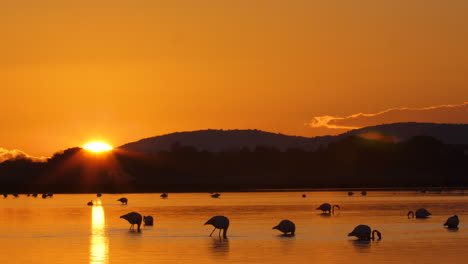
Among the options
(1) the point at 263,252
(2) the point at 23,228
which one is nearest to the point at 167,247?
(1) the point at 263,252

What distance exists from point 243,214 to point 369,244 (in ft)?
92.5

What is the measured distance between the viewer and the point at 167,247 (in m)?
42.1

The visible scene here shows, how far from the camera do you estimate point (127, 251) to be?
40.2 m

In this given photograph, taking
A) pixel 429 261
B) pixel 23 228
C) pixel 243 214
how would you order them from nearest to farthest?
pixel 429 261 → pixel 23 228 → pixel 243 214

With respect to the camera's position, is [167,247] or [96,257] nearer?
[96,257]

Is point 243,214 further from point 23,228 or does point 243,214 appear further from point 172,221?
point 23,228

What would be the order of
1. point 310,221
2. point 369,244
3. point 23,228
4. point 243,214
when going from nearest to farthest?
point 369,244, point 23,228, point 310,221, point 243,214

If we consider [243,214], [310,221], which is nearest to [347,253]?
[310,221]

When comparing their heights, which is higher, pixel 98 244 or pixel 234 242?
pixel 98 244

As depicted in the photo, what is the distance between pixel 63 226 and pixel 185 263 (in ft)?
79.0

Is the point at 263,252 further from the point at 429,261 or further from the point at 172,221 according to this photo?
the point at 172,221

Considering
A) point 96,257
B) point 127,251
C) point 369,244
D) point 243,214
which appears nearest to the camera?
point 96,257

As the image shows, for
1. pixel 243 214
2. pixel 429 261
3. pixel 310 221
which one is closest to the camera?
pixel 429 261

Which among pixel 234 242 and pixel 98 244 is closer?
pixel 98 244
